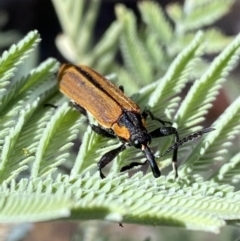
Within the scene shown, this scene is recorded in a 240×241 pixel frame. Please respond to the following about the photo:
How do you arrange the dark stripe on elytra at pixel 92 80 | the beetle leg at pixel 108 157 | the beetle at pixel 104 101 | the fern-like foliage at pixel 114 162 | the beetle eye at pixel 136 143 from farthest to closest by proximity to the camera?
the dark stripe on elytra at pixel 92 80
the beetle at pixel 104 101
the beetle eye at pixel 136 143
the beetle leg at pixel 108 157
the fern-like foliage at pixel 114 162

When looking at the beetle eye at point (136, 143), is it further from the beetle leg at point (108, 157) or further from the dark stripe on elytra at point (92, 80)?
the dark stripe on elytra at point (92, 80)

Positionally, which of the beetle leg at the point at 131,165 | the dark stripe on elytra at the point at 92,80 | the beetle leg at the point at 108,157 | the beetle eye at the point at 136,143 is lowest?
the beetle eye at the point at 136,143

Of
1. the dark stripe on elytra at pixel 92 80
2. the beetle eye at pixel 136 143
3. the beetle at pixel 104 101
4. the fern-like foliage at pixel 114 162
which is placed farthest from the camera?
the dark stripe on elytra at pixel 92 80

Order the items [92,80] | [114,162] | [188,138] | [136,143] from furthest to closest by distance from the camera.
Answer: [92,80]
[136,143]
[188,138]
[114,162]

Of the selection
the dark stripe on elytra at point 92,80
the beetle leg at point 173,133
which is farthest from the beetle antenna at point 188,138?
the dark stripe on elytra at point 92,80

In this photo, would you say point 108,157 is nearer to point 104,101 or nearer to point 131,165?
point 131,165

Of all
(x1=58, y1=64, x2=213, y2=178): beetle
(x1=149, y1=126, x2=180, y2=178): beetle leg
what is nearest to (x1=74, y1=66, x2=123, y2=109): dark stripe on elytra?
(x1=58, y1=64, x2=213, y2=178): beetle

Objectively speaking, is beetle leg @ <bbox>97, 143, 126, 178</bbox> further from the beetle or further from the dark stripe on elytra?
the dark stripe on elytra

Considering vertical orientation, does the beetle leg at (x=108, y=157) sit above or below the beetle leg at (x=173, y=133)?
above

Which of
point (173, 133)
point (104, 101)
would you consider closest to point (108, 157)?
point (173, 133)

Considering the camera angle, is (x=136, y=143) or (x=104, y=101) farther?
(x=104, y=101)
